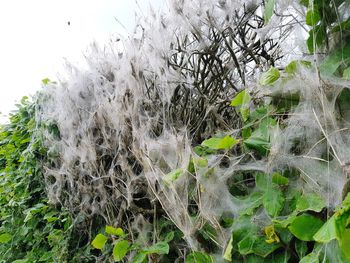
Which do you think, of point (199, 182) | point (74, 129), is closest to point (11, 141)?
point (74, 129)

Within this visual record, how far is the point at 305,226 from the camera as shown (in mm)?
978

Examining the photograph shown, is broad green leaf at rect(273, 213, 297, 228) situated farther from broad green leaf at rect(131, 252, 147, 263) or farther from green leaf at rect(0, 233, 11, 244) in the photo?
green leaf at rect(0, 233, 11, 244)

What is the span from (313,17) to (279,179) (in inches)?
18.0

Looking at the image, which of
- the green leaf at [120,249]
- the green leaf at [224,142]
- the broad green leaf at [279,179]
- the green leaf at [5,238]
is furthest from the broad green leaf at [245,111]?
the green leaf at [5,238]

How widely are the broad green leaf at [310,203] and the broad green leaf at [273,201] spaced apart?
0.23 feet

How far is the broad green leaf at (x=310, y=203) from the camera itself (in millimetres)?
969

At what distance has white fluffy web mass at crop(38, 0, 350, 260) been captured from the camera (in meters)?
1.10

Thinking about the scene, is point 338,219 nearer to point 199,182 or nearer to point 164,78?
point 199,182

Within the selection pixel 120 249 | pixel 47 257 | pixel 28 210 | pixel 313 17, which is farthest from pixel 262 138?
pixel 28 210

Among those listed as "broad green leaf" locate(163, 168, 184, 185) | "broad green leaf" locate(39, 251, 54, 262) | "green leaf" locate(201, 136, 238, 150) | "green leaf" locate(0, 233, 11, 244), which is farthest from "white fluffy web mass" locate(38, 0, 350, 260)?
"green leaf" locate(0, 233, 11, 244)

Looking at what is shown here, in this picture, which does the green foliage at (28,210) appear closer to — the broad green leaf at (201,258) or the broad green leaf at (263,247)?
the broad green leaf at (201,258)

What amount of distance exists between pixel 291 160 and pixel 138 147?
809 millimetres

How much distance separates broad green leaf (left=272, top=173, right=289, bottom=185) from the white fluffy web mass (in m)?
0.04

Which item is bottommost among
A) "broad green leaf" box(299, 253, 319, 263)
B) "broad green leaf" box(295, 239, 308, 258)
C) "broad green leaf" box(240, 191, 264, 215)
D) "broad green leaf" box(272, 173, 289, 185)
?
"broad green leaf" box(295, 239, 308, 258)
